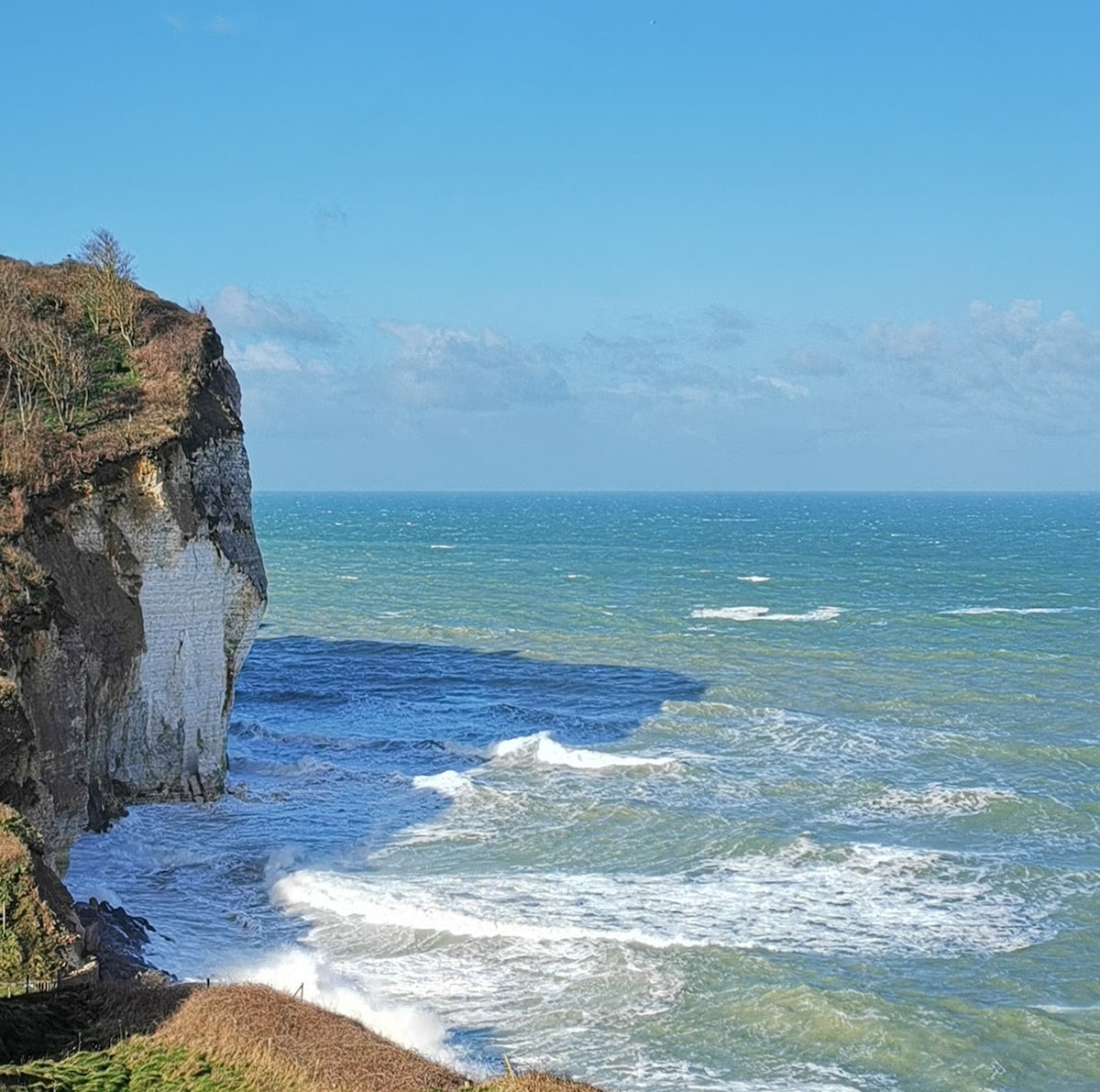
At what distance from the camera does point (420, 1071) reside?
15.0 metres

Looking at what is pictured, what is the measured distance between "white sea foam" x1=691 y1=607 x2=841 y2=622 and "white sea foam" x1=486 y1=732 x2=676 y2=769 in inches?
1079

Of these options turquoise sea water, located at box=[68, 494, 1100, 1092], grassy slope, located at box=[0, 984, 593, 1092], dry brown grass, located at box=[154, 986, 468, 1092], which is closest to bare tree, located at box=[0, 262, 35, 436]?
turquoise sea water, located at box=[68, 494, 1100, 1092]

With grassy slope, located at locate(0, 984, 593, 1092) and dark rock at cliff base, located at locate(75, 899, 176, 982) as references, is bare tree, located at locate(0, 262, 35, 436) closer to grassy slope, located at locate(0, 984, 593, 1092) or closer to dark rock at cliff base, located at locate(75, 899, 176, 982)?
dark rock at cliff base, located at locate(75, 899, 176, 982)

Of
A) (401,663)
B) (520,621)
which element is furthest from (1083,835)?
(520,621)

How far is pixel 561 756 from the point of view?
114ft

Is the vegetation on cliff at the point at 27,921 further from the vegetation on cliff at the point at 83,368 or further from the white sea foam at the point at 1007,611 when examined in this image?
the white sea foam at the point at 1007,611

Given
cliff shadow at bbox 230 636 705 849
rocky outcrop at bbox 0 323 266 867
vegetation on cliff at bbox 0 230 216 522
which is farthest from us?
cliff shadow at bbox 230 636 705 849

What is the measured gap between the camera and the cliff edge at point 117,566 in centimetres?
2386

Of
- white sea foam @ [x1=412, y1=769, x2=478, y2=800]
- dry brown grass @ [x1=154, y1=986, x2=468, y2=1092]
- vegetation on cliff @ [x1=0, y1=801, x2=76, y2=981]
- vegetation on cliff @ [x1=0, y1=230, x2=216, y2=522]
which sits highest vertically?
vegetation on cliff @ [x1=0, y1=230, x2=216, y2=522]

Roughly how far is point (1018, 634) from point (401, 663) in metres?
28.3

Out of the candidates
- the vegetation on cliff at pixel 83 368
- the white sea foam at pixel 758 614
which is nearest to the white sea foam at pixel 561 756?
the vegetation on cliff at pixel 83 368

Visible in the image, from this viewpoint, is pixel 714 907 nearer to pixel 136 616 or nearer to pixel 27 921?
pixel 27 921

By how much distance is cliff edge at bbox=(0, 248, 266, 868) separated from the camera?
2386 cm

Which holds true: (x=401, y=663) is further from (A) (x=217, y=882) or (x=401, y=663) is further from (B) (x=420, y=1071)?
(B) (x=420, y=1071)
